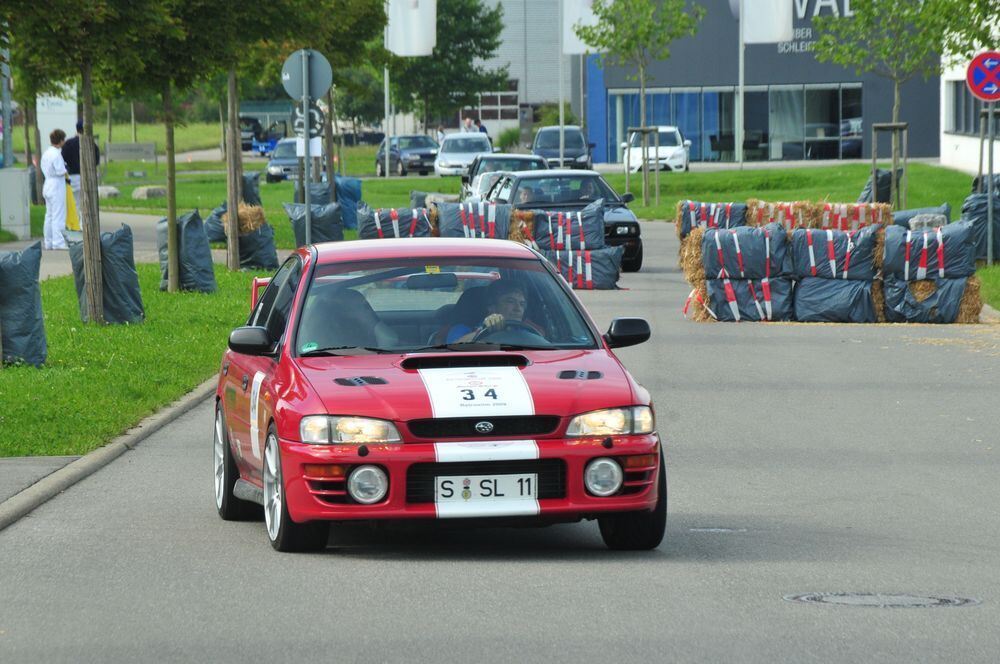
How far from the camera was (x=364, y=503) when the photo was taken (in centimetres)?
729

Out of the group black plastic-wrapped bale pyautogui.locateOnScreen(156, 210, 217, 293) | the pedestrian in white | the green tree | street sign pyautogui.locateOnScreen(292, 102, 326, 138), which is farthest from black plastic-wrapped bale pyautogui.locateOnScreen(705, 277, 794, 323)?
the green tree

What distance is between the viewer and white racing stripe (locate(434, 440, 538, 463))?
7.17 meters

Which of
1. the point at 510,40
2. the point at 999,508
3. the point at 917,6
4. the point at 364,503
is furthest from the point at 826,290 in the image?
the point at 510,40

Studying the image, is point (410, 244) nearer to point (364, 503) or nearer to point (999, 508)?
point (364, 503)

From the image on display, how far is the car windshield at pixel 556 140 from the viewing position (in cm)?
5722

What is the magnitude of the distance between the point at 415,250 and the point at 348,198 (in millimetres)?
29691

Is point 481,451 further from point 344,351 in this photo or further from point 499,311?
point 499,311

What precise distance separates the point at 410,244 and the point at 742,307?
11.5 metres

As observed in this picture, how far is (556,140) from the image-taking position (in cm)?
5778

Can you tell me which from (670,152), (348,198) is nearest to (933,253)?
(348,198)

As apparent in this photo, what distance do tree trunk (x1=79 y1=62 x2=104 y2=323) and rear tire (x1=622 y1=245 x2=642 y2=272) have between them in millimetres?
10885

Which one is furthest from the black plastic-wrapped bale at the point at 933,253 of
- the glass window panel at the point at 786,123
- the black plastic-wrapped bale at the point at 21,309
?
the glass window panel at the point at 786,123

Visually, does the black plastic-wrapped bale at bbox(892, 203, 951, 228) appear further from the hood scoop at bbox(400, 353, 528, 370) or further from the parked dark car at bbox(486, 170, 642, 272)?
the hood scoop at bbox(400, 353, 528, 370)

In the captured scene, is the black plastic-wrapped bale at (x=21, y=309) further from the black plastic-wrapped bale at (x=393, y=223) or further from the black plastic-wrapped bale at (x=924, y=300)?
the black plastic-wrapped bale at (x=393, y=223)
